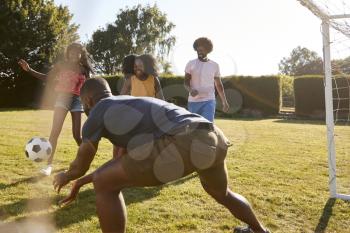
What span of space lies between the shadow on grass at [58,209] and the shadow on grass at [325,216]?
211 cm

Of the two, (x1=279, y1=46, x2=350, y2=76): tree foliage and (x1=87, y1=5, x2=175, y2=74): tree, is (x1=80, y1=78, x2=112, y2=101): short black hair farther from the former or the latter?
(x1=279, y1=46, x2=350, y2=76): tree foliage

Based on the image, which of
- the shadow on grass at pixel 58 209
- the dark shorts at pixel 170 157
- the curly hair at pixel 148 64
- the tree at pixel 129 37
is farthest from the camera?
the tree at pixel 129 37

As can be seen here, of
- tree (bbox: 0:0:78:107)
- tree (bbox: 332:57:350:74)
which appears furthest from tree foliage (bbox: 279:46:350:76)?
tree (bbox: 332:57:350:74)

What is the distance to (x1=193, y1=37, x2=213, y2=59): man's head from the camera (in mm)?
6840

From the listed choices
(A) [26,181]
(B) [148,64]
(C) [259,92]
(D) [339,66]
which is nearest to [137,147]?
(B) [148,64]

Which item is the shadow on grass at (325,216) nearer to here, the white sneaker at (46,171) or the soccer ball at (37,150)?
the soccer ball at (37,150)

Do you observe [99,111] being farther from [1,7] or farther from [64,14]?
[64,14]

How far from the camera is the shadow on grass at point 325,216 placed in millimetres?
4453

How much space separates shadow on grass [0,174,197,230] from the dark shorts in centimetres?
168

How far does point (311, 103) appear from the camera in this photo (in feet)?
80.8

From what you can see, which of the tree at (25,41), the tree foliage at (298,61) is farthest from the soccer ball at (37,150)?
the tree foliage at (298,61)

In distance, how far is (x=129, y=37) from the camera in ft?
190

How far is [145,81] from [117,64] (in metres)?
52.7

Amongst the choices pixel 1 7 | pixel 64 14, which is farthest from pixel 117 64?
pixel 1 7
